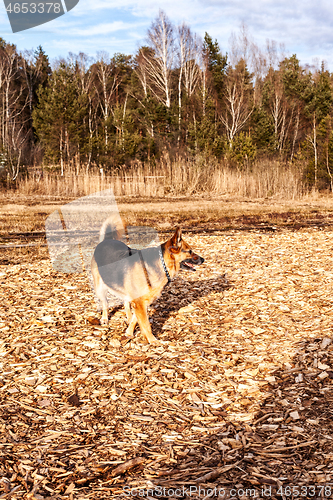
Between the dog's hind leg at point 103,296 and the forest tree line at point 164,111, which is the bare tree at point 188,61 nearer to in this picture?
the forest tree line at point 164,111

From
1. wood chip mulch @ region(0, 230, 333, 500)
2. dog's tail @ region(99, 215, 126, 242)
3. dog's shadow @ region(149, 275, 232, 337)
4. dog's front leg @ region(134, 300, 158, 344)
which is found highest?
dog's tail @ region(99, 215, 126, 242)

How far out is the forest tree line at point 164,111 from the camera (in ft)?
101

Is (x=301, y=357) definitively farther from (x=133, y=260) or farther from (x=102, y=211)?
(x=102, y=211)

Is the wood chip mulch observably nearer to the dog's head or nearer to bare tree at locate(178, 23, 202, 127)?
the dog's head

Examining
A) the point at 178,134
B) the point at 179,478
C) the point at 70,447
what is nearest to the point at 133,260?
the point at 70,447

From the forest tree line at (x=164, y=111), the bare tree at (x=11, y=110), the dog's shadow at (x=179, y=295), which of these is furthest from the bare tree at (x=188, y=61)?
the dog's shadow at (x=179, y=295)

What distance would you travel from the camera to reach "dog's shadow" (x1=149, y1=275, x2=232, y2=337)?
5602 millimetres

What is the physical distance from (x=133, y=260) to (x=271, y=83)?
44.8m

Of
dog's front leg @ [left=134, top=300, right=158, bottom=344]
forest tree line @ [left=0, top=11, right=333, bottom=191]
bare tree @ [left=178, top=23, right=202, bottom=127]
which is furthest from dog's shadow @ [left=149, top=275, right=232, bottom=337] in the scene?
bare tree @ [left=178, top=23, right=202, bottom=127]

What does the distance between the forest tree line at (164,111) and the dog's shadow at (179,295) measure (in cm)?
2032

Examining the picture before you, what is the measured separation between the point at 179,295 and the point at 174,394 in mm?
2689

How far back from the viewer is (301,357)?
4434 mm

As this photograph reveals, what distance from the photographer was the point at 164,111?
35.1m

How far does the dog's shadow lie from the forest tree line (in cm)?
2032
